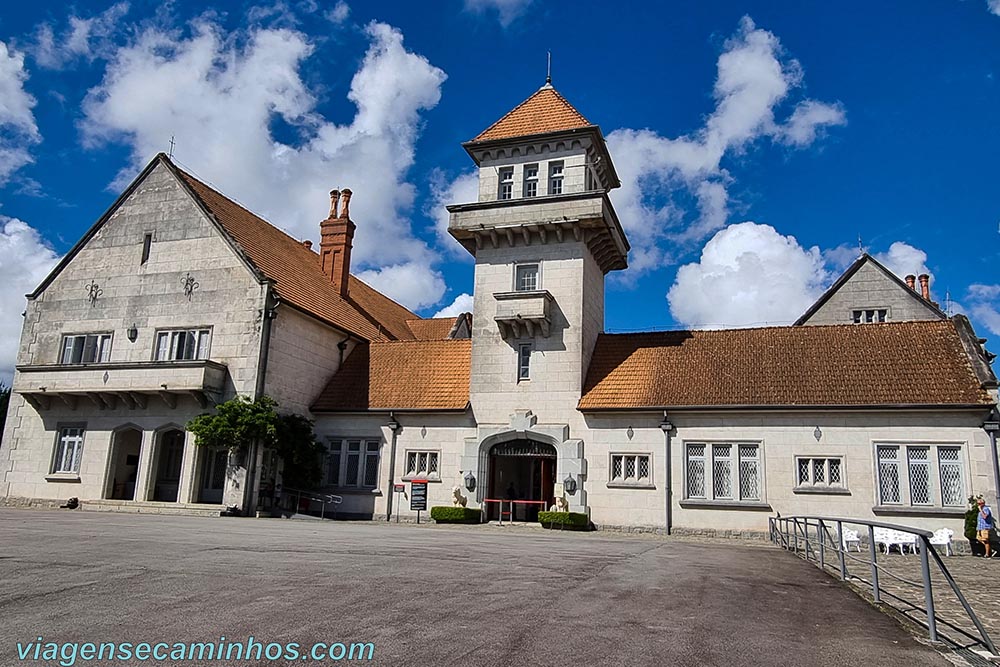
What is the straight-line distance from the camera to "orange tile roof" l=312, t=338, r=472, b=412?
2756cm

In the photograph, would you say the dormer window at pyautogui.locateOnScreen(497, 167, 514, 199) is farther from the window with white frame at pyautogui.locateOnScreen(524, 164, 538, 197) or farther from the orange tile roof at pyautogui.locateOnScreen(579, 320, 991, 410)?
the orange tile roof at pyautogui.locateOnScreen(579, 320, 991, 410)

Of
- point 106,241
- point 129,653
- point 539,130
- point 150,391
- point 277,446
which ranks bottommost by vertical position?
point 129,653

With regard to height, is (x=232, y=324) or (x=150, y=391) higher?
(x=232, y=324)

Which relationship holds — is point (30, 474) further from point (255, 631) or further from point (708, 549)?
point (255, 631)

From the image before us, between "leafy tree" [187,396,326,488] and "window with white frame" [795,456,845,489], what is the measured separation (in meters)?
16.0

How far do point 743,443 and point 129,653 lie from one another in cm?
2065

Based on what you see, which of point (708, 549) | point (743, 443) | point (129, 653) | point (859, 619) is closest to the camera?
point (129, 653)

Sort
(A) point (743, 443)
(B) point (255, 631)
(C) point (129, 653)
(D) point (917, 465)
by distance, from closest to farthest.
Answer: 1. (C) point (129, 653)
2. (B) point (255, 631)
3. (D) point (917, 465)
4. (A) point (743, 443)

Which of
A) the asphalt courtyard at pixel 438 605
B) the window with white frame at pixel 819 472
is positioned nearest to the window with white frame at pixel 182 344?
the asphalt courtyard at pixel 438 605

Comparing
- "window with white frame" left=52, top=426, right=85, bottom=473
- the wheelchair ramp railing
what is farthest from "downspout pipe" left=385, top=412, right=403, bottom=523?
the wheelchair ramp railing

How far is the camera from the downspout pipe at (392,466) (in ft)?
87.4

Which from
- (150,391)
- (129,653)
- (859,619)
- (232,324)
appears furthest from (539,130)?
(129,653)

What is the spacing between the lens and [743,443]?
930 inches

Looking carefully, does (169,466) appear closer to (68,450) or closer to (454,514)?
(68,450)
